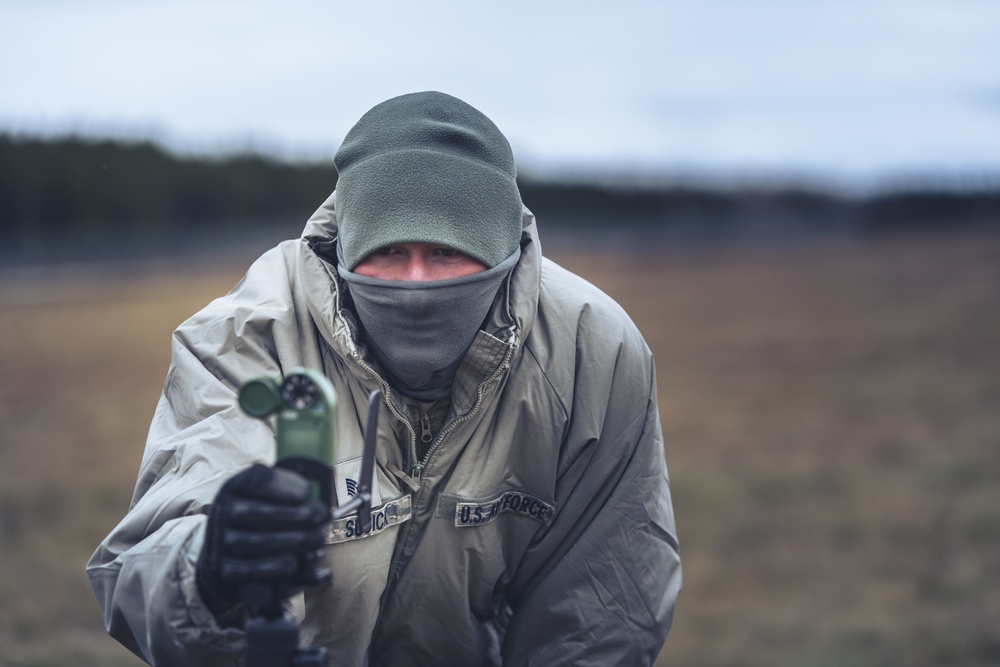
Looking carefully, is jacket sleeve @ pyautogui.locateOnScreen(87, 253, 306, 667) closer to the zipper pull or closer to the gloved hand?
the gloved hand

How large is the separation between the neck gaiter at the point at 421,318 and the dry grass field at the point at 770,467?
457cm

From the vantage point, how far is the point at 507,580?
355cm

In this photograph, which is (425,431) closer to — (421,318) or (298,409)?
(421,318)

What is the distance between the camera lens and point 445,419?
3357 millimetres

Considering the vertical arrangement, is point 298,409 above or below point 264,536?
above

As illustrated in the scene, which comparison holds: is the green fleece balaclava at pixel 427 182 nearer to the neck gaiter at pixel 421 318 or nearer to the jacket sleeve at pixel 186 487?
the neck gaiter at pixel 421 318

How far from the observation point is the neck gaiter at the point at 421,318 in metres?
3.18

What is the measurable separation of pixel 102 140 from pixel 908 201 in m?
44.9

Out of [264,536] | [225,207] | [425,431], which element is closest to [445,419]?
[425,431]

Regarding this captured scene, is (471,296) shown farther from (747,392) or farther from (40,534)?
(747,392)

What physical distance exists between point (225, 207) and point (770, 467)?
67.3 m

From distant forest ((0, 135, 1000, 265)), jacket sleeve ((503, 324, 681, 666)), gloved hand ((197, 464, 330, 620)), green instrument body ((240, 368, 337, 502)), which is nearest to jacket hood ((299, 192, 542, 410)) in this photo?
jacket sleeve ((503, 324, 681, 666))

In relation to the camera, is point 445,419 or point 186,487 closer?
point 186,487

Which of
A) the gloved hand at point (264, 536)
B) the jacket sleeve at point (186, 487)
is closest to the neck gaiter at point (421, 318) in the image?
the jacket sleeve at point (186, 487)
